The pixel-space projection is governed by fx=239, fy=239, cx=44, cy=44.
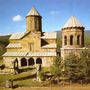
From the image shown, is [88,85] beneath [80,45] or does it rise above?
beneath

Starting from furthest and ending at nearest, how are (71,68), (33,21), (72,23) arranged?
(33,21) < (72,23) < (71,68)

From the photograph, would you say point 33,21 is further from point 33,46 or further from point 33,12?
point 33,46

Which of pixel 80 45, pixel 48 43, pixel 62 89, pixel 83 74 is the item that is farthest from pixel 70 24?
pixel 62 89

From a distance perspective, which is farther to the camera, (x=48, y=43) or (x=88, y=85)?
(x=48, y=43)

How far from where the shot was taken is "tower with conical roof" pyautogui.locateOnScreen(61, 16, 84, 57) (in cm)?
3772

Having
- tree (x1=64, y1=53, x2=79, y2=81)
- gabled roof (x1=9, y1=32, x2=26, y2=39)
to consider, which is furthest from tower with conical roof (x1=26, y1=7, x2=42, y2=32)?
tree (x1=64, y1=53, x2=79, y2=81)

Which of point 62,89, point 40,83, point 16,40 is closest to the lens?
point 62,89

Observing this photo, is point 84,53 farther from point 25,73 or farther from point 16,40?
point 16,40

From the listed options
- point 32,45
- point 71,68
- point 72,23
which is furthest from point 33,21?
point 71,68

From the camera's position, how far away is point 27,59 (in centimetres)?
4278

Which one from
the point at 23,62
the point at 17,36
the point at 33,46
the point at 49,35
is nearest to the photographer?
the point at 23,62

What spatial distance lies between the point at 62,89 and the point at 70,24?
14.1m

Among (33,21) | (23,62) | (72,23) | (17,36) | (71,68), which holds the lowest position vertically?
(71,68)

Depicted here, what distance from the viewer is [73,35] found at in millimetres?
37938
